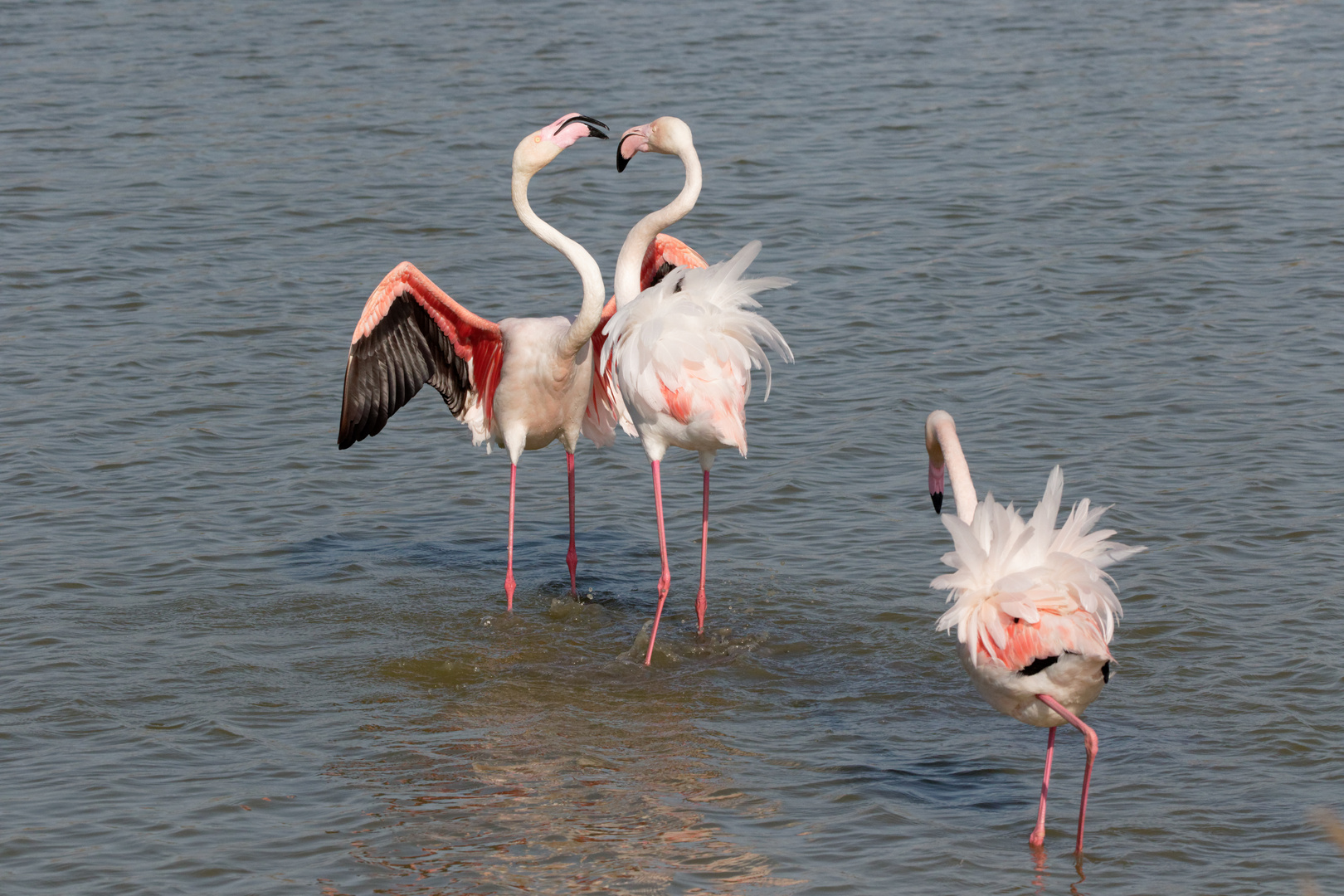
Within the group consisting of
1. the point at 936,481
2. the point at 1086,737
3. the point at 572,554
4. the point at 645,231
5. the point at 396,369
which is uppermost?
the point at 645,231

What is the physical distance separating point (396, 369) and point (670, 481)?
216 centimetres

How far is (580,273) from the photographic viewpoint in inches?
308

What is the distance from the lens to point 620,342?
737 cm

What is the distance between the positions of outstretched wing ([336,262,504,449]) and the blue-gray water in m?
0.87

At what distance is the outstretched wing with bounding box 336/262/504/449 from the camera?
7793 millimetres

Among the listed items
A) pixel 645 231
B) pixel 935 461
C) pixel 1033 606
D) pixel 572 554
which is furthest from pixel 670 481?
pixel 1033 606

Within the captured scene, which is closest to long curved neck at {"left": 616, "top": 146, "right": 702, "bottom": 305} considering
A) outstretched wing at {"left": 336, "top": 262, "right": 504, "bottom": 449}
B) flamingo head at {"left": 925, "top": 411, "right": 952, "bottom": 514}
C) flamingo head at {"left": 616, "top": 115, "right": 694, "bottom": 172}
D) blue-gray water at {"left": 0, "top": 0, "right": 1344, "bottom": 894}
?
flamingo head at {"left": 616, "top": 115, "right": 694, "bottom": 172}

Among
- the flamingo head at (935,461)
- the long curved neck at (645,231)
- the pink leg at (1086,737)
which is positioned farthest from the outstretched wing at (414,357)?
the pink leg at (1086,737)

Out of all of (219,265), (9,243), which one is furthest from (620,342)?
(9,243)

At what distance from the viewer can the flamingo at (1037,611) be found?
217 inches

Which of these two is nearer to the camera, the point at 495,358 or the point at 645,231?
the point at 645,231

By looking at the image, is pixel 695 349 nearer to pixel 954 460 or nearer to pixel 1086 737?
pixel 954 460

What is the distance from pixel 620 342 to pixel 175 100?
1033 cm

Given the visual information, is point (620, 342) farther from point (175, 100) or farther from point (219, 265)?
point (175, 100)
